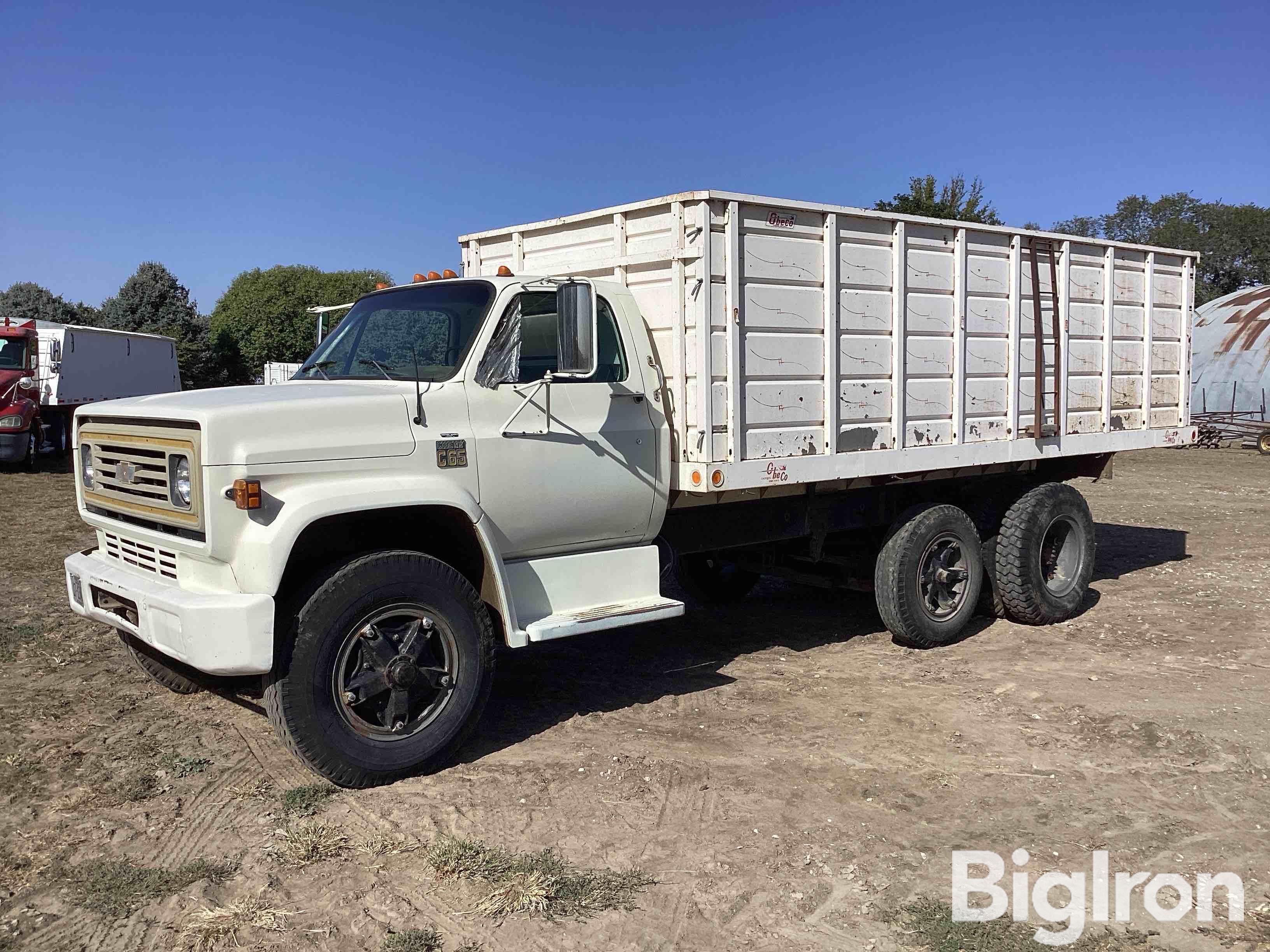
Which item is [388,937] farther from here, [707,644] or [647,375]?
[707,644]

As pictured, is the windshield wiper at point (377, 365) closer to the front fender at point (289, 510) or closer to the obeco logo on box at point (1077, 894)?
the front fender at point (289, 510)

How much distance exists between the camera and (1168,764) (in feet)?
16.6

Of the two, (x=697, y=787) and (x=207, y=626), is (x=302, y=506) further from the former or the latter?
(x=697, y=787)

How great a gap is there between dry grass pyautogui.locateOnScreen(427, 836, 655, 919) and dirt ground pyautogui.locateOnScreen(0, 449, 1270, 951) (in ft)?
0.19

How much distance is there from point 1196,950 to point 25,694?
5.90m

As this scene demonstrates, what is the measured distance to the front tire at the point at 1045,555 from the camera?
7.86 m

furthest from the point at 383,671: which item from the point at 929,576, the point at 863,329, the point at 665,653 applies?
the point at 929,576

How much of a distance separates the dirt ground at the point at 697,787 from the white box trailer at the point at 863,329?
141cm

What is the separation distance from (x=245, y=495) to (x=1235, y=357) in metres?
30.2

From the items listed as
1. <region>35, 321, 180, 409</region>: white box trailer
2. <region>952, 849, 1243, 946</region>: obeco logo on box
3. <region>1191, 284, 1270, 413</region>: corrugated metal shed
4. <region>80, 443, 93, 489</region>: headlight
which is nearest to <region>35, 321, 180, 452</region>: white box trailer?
<region>35, 321, 180, 409</region>: white box trailer

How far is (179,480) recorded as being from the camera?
461cm

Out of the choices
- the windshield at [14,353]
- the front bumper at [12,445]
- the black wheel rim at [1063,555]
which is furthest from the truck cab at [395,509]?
the windshield at [14,353]

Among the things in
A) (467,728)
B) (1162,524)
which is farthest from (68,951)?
(1162,524)

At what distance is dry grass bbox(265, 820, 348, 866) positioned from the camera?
4066mm
